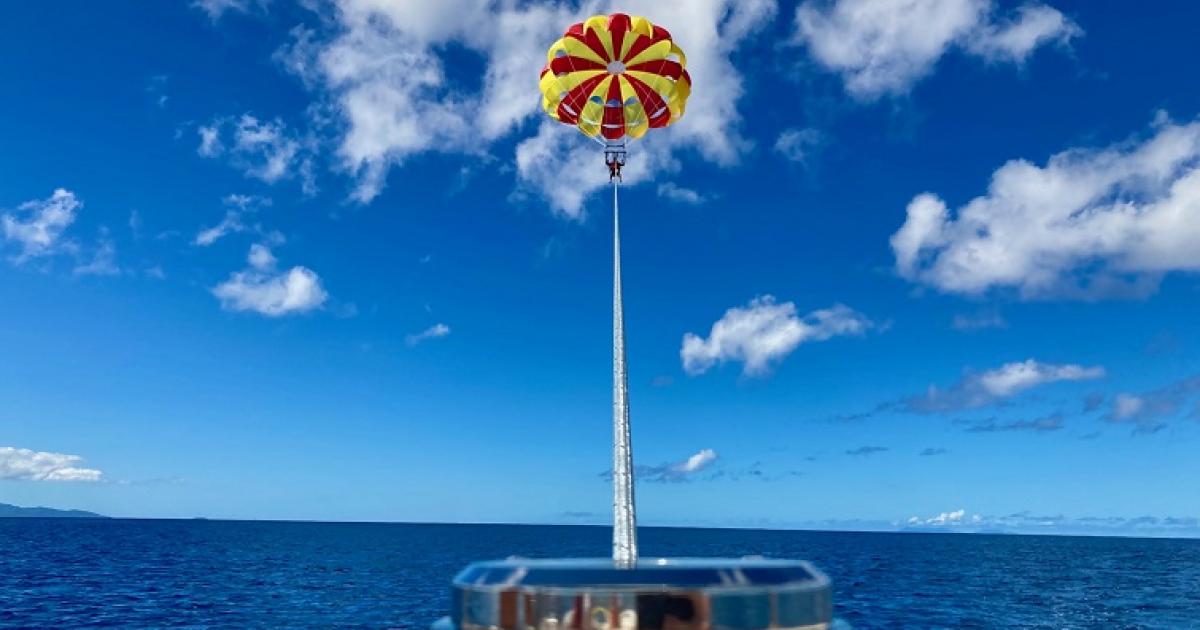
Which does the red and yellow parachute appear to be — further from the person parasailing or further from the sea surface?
the sea surface

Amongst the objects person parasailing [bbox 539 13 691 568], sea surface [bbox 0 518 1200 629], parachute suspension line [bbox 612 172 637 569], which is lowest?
sea surface [bbox 0 518 1200 629]

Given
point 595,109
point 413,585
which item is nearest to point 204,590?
point 413,585

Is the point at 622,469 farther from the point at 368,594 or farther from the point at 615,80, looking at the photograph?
the point at 368,594

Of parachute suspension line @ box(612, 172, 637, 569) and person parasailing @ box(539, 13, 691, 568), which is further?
person parasailing @ box(539, 13, 691, 568)

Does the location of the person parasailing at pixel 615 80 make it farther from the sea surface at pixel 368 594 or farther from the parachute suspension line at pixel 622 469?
the sea surface at pixel 368 594

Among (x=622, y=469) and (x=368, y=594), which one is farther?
(x=368, y=594)

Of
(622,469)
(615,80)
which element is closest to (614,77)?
(615,80)

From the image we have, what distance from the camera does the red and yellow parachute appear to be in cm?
2422

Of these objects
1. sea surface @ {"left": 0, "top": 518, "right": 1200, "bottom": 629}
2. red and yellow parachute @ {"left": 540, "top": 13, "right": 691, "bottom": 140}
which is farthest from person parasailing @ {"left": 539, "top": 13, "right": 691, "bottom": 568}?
sea surface @ {"left": 0, "top": 518, "right": 1200, "bottom": 629}

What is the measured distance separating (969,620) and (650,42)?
37173mm

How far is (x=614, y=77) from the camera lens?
25266 millimetres

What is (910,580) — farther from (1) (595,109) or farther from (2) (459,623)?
(2) (459,623)

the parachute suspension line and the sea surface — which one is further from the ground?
the parachute suspension line

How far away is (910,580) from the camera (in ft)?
238
